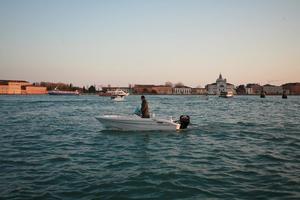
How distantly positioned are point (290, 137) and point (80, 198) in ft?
53.3

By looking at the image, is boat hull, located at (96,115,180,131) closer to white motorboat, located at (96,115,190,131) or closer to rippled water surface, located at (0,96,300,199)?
white motorboat, located at (96,115,190,131)

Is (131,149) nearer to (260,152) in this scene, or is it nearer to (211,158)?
(211,158)

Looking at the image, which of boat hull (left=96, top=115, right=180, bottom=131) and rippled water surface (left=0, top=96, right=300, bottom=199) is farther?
boat hull (left=96, top=115, right=180, bottom=131)

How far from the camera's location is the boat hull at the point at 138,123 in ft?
74.0

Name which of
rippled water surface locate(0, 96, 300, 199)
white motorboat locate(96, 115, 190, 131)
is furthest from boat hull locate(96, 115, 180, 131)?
rippled water surface locate(0, 96, 300, 199)

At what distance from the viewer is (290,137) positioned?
2117 centimetres

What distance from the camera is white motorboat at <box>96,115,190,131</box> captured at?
889 inches

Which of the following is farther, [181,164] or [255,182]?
[181,164]

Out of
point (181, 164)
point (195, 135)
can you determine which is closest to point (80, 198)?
point (181, 164)

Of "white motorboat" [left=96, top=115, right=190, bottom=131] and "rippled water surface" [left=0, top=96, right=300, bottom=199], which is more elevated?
"white motorboat" [left=96, top=115, right=190, bottom=131]

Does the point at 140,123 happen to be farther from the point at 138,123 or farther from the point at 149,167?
the point at 149,167

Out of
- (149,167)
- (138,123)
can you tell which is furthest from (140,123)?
(149,167)

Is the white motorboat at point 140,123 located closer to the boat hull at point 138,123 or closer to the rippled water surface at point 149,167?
the boat hull at point 138,123

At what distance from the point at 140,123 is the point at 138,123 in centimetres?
14
